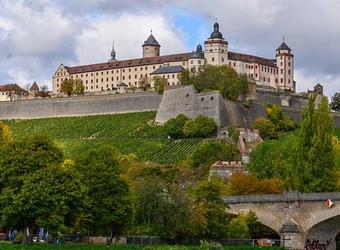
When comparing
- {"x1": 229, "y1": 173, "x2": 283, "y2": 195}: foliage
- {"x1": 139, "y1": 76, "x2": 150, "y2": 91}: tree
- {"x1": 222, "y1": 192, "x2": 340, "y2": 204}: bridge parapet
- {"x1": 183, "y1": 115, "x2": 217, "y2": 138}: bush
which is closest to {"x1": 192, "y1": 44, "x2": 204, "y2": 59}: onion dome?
{"x1": 139, "y1": 76, "x2": 150, "y2": 91}: tree

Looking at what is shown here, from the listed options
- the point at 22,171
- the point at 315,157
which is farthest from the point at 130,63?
the point at 22,171

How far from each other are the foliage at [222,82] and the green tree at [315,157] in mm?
59538

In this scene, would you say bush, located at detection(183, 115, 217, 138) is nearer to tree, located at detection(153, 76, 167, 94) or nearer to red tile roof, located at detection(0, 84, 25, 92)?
tree, located at detection(153, 76, 167, 94)

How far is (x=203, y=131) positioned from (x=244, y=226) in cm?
5686

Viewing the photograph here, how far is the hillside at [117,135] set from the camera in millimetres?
105225

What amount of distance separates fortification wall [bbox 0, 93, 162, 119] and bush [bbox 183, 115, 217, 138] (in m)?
18.5

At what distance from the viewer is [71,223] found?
1863 inches

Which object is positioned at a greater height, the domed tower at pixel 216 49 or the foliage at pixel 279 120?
the domed tower at pixel 216 49

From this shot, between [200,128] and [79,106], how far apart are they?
34502 mm

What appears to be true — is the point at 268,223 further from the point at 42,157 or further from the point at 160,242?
the point at 42,157

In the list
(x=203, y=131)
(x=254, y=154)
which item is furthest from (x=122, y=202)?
(x=203, y=131)

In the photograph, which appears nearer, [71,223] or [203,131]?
[71,223]

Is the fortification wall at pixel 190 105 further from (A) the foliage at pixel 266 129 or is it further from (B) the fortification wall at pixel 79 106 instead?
(A) the foliage at pixel 266 129

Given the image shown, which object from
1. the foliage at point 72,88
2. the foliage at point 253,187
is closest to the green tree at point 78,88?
the foliage at point 72,88
